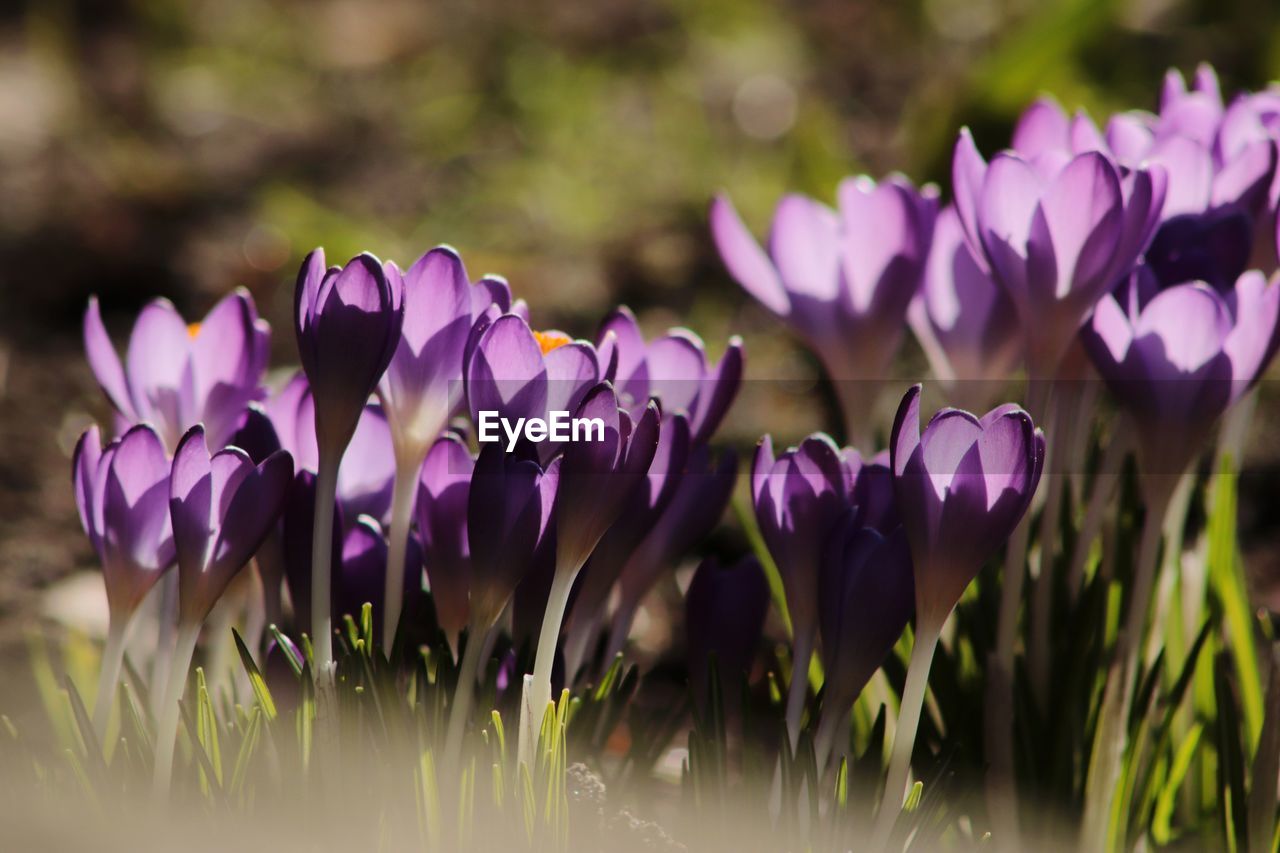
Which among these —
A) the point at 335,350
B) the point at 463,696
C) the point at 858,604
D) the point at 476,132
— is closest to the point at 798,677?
the point at 858,604

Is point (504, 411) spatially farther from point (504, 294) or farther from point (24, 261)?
point (24, 261)

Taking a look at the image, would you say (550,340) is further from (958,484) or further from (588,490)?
(958,484)

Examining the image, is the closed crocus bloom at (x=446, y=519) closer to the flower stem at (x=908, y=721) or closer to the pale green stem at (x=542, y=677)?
the pale green stem at (x=542, y=677)

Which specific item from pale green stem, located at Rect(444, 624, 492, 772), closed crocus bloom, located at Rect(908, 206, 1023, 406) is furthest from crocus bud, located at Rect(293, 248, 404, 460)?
closed crocus bloom, located at Rect(908, 206, 1023, 406)

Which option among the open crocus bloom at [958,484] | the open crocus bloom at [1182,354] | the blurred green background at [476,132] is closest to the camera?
the open crocus bloom at [958,484]

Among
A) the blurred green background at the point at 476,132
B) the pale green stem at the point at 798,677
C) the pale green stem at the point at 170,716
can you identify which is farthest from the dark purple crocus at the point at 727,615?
the blurred green background at the point at 476,132

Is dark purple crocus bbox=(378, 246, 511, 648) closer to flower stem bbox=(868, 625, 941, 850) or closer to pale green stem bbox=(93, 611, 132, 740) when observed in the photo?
pale green stem bbox=(93, 611, 132, 740)
